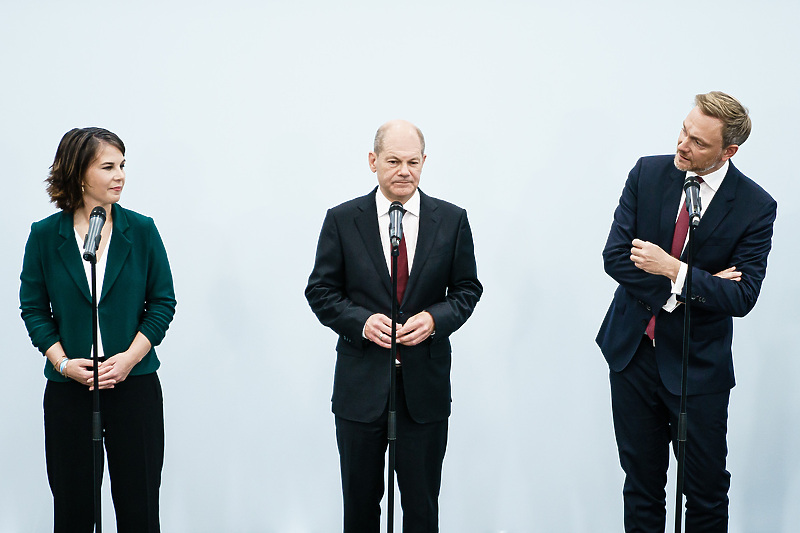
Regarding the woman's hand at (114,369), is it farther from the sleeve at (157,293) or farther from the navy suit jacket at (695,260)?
the navy suit jacket at (695,260)

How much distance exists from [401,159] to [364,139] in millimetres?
1101

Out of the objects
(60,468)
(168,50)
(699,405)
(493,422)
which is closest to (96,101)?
(168,50)

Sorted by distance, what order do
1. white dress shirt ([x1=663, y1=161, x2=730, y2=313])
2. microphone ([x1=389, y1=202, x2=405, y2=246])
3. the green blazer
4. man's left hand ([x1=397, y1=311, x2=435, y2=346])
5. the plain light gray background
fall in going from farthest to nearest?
the plain light gray background
white dress shirt ([x1=663, y1=161, x2=730, y2=313])
the green blazer
man's left hand ([x1=397, y1=311, x2=435, y2=346])
microphone ([x1=389, y1=202, x2=405, y2=246])

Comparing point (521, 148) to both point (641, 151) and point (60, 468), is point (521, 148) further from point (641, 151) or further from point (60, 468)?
point (60, 468)

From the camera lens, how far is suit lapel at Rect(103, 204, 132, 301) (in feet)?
9.80

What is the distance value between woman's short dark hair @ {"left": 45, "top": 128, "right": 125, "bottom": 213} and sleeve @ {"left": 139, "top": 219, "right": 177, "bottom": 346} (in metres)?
0.27

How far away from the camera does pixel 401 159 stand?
9.65 feet

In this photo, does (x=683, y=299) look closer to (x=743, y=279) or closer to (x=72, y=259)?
(x=743, y=279)

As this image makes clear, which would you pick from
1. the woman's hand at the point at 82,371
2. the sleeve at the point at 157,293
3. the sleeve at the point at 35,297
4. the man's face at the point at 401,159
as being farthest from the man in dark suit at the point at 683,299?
the sleeve at the point at 35,297

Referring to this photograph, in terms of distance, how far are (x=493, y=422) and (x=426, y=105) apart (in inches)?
58.8

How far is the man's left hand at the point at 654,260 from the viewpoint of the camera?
9.64 ft

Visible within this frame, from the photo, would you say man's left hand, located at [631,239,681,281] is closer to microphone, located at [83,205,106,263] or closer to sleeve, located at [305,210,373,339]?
sleeve, located at [305,210,373,339]

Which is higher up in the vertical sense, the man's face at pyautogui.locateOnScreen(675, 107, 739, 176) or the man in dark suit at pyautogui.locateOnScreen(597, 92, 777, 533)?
the man's face at pyautogui.locateOnScreen(675, 107, 739, 176)

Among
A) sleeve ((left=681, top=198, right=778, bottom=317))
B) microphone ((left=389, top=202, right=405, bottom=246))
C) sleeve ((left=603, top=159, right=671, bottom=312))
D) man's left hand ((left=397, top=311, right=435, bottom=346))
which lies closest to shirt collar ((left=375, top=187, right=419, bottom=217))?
man's left hand ((left=397, top=311, right=435, bottom=346))
